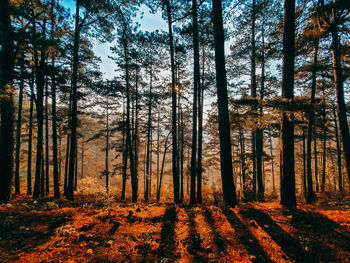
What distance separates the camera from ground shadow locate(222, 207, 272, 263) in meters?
2.59

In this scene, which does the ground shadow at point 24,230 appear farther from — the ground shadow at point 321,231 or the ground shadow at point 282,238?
the ground shadow at point 321,231

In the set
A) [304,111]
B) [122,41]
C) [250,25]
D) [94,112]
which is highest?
[250,25]

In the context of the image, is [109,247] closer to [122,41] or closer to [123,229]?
[123,229]

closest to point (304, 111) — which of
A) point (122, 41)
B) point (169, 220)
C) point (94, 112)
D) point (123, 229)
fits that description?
point (169, 220)

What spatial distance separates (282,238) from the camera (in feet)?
9.93

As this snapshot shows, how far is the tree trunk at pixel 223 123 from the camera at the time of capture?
5.23m

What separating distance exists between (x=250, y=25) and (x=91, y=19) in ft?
38.0

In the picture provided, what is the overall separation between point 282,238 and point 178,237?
2.24 meters

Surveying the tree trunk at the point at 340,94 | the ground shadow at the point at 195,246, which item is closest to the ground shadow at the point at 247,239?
the ground shadow at the point at 195,246

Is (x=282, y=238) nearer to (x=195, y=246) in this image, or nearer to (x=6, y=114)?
(x=195, y=246)

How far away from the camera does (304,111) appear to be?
4.10 m

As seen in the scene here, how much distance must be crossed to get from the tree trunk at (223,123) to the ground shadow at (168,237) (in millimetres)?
2205

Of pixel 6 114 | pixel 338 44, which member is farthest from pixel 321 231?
pixel 6 114

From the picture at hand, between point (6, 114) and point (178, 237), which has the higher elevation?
point (6, 114)
